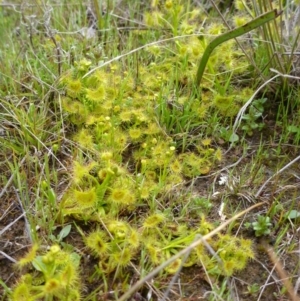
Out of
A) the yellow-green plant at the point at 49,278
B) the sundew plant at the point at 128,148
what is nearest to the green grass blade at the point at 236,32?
the sundew plant at the point at 128,148

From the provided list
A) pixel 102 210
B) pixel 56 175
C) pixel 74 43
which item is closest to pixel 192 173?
pixel 102 210

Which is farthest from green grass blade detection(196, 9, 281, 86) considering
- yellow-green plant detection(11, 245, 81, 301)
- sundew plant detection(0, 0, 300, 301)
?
yellow-green plant detection(11, 245, 81, 301)

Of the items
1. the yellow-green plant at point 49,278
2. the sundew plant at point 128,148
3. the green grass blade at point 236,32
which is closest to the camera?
the yellow-green plant at point 49,278

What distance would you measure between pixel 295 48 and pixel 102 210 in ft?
3.52

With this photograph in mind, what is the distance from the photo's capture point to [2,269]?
4.39 feet

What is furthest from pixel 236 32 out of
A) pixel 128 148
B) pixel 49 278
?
pixel 49 278

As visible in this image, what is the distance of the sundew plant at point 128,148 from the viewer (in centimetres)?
132

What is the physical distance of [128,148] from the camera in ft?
5.63

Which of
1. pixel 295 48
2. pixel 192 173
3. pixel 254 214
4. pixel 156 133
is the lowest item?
pixel 254 214

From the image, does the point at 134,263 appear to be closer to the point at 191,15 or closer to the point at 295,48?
the point at 295,48

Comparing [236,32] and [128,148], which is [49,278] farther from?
[236,32]

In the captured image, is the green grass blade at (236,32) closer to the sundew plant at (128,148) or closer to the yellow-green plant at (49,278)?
the sundew plant at (128,148)

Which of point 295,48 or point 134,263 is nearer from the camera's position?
point 134,263

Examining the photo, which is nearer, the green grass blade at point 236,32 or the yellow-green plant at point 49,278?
the yellow-green plant at point 49,278
